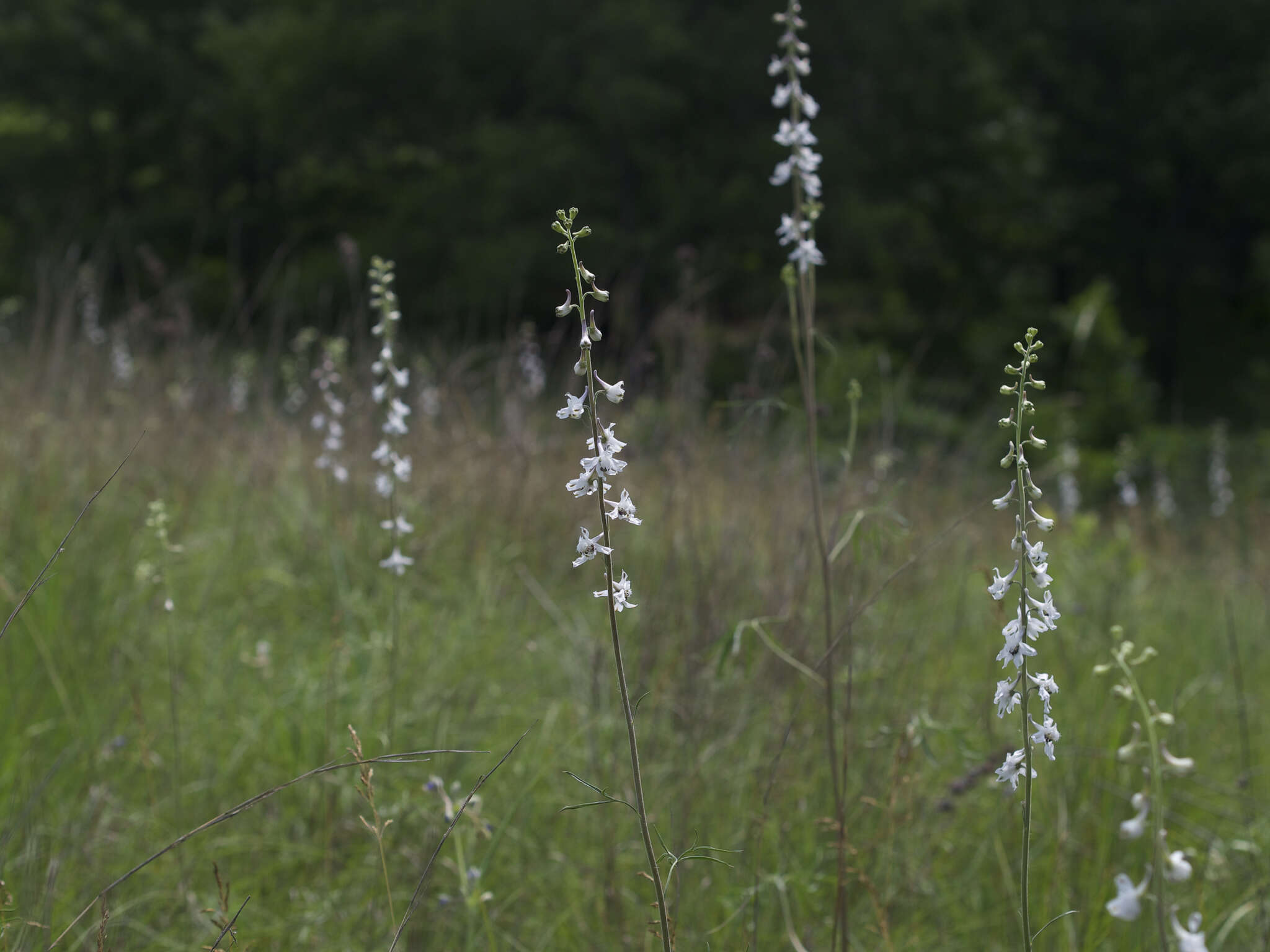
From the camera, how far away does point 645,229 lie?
1795 centimetres

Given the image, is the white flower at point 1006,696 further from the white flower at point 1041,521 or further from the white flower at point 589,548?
the white flower at point 589,548

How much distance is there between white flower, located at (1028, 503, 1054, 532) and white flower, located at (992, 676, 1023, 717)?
7.6 inches

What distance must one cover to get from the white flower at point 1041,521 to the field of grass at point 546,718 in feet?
1.42

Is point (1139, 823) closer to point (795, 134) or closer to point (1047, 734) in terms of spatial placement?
point (1047, 734)

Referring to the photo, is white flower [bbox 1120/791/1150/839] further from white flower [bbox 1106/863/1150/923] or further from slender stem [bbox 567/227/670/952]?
slender stem [bbox 567/227/670/952]

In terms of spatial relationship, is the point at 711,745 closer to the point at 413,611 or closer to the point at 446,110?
the point at 413,611

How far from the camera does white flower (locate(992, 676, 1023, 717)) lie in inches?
46.4

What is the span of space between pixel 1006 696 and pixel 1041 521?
0.72 ft

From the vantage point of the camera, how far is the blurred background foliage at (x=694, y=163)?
17.0m

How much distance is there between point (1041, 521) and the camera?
1220 mm

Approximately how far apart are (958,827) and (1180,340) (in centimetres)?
2509

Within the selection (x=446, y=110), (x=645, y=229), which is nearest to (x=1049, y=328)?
(x=645, y=229)

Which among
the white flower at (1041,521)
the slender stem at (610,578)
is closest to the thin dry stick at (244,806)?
the slender stem at (610,578)

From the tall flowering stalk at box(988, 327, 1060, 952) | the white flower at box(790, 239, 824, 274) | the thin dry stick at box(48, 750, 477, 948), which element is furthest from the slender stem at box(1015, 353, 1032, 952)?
the white flower at box(790, 239, 824, 274)
